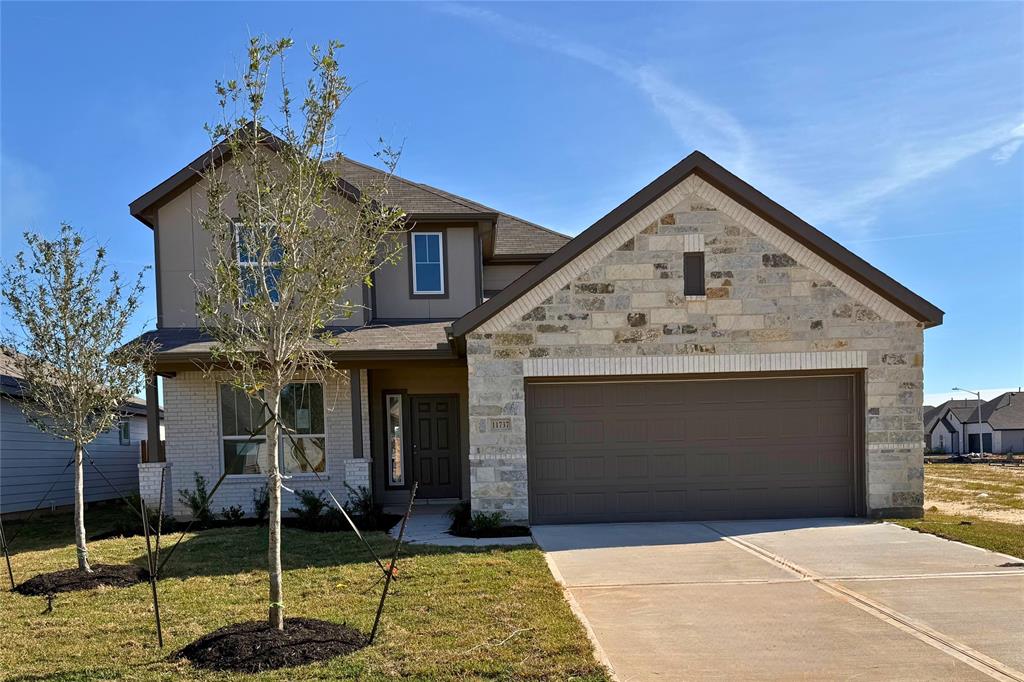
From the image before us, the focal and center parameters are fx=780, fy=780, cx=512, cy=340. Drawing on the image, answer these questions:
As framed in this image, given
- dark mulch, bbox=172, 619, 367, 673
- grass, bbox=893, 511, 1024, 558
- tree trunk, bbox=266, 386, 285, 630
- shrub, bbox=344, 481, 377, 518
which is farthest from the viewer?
shrub, bbox=344, 481, 377, 518

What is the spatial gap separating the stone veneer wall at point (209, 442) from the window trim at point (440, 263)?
2.45 metres

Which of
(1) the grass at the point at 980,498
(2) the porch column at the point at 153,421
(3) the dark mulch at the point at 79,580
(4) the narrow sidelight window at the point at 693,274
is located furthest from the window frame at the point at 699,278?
(2) the porch column at the point at 153,421

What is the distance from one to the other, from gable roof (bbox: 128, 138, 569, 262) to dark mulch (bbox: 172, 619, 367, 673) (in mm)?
6068

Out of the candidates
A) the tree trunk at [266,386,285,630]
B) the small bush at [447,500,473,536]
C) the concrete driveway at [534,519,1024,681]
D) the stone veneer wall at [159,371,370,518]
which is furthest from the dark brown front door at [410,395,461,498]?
the tree trunk at [266,386,285,630]

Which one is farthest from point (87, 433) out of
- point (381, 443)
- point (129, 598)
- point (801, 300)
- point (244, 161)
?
point (801, 300)

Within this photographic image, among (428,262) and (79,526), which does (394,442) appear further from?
(79,526)

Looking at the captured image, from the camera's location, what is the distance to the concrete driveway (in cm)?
530

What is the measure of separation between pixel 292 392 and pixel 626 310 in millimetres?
6099

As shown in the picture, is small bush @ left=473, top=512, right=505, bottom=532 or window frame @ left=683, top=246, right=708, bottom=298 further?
window frame @ left=683, top=246, right=708, bottom=298

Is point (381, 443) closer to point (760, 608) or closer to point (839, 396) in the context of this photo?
point (839, 396)

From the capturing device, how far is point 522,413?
11000 mm

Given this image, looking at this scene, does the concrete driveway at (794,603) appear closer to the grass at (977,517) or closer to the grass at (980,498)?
the grass at (977,517)

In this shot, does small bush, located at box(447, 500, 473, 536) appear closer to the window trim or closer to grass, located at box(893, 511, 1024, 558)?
the window trim

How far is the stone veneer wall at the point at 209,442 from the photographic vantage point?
43.0 ft
